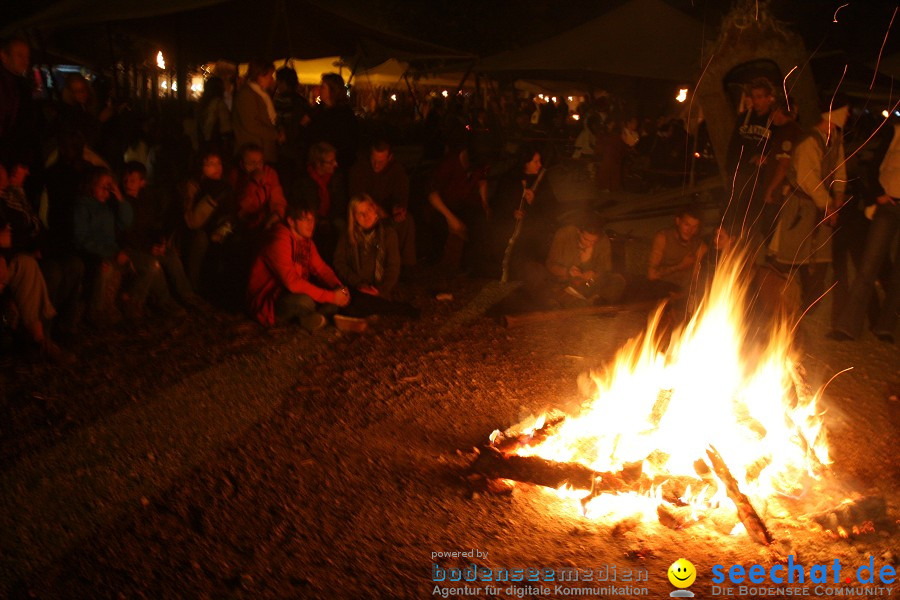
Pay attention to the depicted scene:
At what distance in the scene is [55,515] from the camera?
139 inches

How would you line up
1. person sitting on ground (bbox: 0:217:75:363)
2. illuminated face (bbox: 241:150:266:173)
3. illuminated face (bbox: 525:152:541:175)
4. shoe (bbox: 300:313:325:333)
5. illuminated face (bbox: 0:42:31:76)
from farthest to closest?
illuminated face (bbox: 525:152:541:175) → illuminated face (bbox: 241:150:266:173) → illuminated face (bbox: 0:42:31:76) → shoe (bbox: 300:313:325:333) → person sitting on ground (bbox: 0:217:75:363)

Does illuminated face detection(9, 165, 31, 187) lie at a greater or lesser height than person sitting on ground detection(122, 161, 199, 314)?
greater

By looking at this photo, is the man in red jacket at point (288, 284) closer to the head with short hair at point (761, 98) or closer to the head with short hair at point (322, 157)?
the head with short hair at point (322, 157)

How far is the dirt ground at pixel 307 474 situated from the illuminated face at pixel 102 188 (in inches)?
46.8

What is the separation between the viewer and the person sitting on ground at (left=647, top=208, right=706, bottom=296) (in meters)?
7.32

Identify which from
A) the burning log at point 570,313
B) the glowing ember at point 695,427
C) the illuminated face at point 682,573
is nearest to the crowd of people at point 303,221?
the burning log at point 570,313

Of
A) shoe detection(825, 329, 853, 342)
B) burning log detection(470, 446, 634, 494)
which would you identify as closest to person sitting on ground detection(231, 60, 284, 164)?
burning log detection(470, 446, 634, 494)

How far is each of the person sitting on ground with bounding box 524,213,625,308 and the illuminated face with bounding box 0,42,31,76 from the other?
528cm

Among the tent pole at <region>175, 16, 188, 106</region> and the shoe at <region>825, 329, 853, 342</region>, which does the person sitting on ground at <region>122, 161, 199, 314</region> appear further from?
the shoe at <region>825, 329, 853, 342</region>

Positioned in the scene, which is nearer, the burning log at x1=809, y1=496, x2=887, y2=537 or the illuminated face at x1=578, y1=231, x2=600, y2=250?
the burning log at x1=809, y1=496, x2=887, y2=537

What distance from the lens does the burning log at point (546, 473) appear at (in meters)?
4.00

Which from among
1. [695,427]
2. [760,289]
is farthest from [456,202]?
[695,427]

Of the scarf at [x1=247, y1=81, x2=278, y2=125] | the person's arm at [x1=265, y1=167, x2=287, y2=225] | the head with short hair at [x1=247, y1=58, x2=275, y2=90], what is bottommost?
the person's arm at [x1=265, y1=167, x2=287, y2=225]

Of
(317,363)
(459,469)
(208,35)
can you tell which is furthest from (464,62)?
(459,469)
